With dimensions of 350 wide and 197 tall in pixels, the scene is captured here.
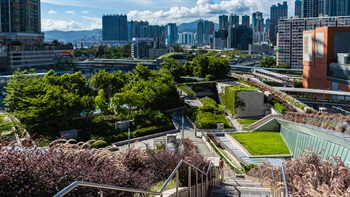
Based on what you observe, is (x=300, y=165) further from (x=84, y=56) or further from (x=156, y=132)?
(x=84, y=56)

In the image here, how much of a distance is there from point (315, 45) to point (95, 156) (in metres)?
40.1

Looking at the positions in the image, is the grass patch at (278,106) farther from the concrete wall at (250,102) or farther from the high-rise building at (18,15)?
the high-rise building at (18,15)

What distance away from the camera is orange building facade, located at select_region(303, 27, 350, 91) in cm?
3825

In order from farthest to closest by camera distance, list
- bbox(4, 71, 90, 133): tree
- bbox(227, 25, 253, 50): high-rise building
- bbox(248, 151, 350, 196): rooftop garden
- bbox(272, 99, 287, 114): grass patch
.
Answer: bbox(227, 25, 253, 50): high-rise building < bbox(272, 99, 287, 114): grass patch < bbox(4, 71, 90, 133): tree < bbox(248, 151, 350, 196): rooftop garden

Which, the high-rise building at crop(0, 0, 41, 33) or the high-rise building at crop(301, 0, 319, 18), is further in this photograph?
the high-rise building at crop(301, 0, 319, 18)

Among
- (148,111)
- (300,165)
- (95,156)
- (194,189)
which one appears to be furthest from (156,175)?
(148,111)

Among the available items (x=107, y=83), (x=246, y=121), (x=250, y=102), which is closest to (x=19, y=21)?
(x=107, y=83)

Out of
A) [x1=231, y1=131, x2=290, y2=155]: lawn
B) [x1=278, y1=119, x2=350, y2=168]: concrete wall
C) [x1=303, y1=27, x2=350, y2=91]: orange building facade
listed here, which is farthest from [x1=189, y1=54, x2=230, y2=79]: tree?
[x1=278, y1=119, x2=350, y2=168]: concrete wall

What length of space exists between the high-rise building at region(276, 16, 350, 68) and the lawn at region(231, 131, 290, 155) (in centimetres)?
6633

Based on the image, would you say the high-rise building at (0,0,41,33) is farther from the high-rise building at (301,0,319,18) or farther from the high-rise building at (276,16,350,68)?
the high-rise building at (301,0,319,18)

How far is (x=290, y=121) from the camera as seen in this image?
2425 centimetres

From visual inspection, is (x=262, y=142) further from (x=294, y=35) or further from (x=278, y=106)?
(x=294, y=35)

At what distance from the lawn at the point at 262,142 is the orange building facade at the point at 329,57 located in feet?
49.8

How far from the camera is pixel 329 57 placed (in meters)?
40.1
